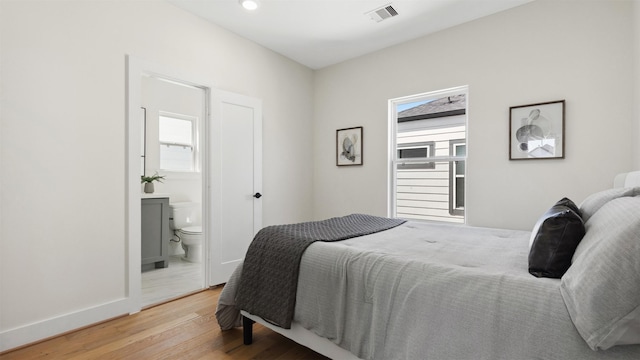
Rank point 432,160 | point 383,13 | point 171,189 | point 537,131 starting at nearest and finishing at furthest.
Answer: point 537,131
point 383,13
point 432,160
point 171,189

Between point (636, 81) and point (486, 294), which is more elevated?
point (636, 81)

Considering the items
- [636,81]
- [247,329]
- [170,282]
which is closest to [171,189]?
[170,282]

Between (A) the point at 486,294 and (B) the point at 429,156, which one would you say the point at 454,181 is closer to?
(B) the point at 429,156

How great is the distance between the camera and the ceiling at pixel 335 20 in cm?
282

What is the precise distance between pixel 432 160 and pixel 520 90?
3.44 feet

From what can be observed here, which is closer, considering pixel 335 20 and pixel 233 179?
pixel 335 20

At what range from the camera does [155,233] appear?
142 inches

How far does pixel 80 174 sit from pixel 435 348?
2560mm

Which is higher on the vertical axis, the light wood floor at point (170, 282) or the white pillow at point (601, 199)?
the white pillow at point (601, 199)

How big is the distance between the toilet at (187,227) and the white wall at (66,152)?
1473 mm

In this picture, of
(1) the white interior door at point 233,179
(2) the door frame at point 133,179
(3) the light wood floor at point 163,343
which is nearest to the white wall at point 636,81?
(3) the light wood floor at point 163,343

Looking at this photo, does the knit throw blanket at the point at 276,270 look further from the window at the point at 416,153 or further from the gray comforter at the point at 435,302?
the window at the point at 416,153

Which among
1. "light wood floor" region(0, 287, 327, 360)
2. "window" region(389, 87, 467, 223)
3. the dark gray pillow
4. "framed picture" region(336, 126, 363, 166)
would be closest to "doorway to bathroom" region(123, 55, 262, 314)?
"light wood floor" region(0, 287, 327, 360)

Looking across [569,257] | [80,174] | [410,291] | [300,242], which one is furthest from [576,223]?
[80,174]
